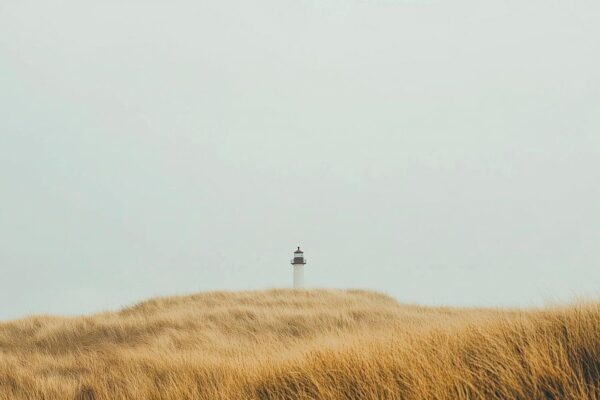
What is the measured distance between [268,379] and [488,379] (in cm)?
162

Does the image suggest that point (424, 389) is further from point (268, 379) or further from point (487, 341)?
point (268, 379)

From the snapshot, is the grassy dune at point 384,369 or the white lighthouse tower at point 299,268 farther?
the white lighthouse tower at point 299,268

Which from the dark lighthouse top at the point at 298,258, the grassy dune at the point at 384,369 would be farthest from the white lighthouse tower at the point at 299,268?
the grassy dune at the point at 384,369

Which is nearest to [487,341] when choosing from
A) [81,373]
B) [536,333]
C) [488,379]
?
[536,333]

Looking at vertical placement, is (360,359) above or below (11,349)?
above

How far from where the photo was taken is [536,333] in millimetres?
3840

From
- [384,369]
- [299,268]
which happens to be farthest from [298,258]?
[384,369]

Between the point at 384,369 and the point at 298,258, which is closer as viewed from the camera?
the point at 384,369

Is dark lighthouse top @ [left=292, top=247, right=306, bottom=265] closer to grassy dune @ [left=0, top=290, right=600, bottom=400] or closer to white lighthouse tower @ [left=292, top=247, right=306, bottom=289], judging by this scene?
white lighthouse tower @ [left=292, top=247, right=306, bottom=289]

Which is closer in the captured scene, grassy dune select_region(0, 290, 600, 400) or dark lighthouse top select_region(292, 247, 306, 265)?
grassy dune select_region(0, 290, 600, 400)

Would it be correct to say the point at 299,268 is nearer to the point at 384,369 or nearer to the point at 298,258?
the point at 298,258

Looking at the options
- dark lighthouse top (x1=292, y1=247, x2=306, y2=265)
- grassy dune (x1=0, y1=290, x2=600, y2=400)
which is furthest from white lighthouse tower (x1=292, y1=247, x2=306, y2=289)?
grassy dune (x1=0, y1=290, x2=600, y2=400)

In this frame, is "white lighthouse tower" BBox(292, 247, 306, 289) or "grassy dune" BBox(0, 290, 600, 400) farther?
Answer: "white lighthouse tower" BBox(292, 247, 306, 289)

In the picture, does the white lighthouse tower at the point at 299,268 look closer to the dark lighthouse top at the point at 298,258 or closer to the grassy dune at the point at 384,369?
the dark lighthouse top at the point at 298,258
